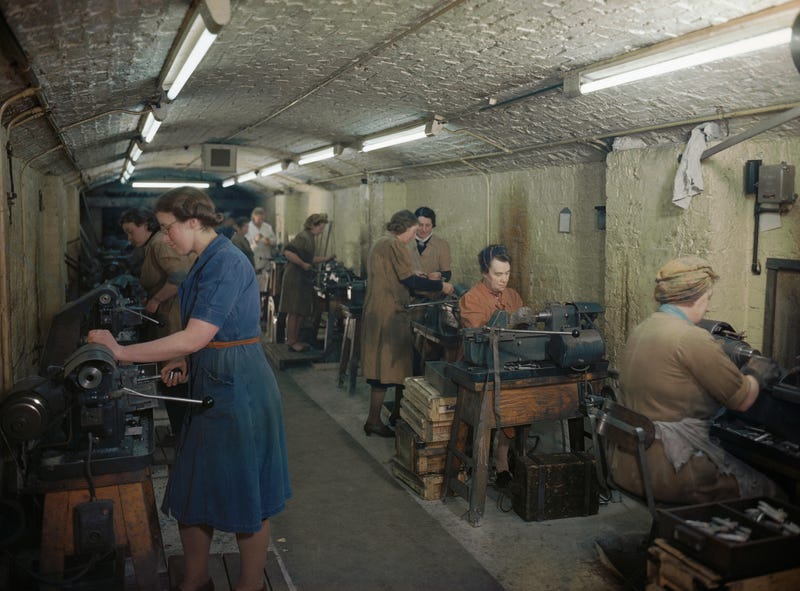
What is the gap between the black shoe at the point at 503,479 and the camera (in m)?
5.22

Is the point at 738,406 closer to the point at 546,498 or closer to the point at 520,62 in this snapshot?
the point at 546,498

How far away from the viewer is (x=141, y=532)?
3.39 metres

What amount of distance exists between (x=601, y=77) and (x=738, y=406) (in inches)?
88.6

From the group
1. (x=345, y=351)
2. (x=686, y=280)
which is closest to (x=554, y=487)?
(x=686, y=280)

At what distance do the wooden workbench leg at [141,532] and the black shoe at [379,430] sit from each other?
10.4 feet

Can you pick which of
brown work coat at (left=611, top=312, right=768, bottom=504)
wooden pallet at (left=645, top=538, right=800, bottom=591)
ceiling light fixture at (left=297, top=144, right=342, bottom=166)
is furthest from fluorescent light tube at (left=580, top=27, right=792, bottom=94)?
ceiling light fixture at (left=297, top=144, right=342, bottom=166)

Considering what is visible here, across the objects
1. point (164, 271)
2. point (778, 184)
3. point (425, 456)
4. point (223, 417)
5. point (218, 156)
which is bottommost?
point (425, 456)

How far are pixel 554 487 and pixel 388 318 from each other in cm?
234

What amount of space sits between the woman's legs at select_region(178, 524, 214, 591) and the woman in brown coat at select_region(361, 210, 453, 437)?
3.09 meters

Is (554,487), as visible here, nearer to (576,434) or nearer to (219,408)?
(576,434)

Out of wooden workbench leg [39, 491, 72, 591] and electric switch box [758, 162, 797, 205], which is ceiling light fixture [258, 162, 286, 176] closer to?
electric switch box [758, 162, 797, 205]

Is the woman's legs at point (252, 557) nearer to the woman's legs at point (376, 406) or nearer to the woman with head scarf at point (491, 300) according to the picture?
the woman with head scarf at point (491, 300)

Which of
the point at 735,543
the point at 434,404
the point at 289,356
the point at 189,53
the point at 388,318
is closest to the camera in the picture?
the point at 735,543

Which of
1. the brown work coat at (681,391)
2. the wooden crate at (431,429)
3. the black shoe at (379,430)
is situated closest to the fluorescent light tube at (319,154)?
the black shoe at (379,430)
